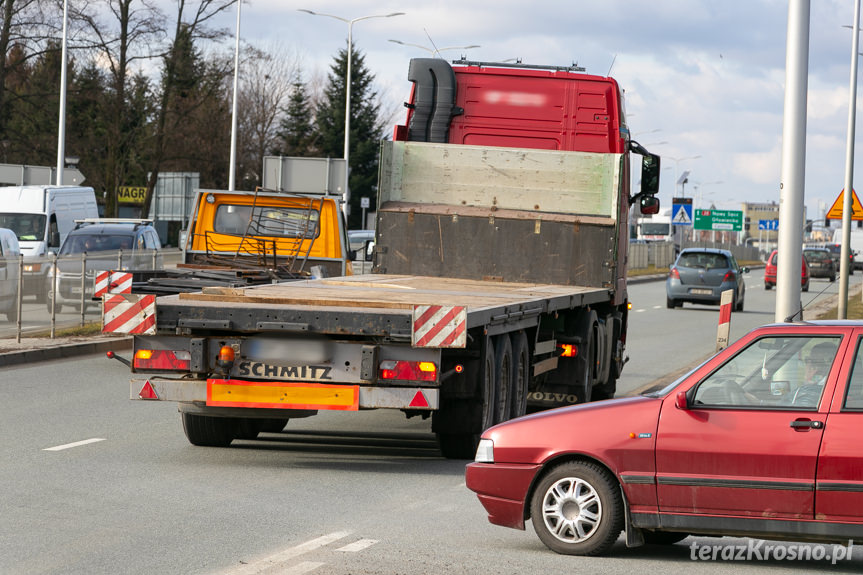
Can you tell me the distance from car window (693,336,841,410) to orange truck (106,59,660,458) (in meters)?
2.75

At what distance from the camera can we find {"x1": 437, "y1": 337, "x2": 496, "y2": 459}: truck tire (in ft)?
35.1

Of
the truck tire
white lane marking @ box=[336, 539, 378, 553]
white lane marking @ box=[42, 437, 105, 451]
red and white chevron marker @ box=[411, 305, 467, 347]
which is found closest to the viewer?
white lane marking @ box=[336, 539, 378, 553]

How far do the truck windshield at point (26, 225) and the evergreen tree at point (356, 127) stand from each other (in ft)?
158

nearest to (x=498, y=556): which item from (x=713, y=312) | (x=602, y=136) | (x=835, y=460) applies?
(x=835, y=460)

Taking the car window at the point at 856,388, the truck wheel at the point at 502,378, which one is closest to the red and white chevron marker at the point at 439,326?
the truck wheel at the point at 502,378

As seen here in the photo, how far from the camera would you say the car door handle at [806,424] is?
7.07m

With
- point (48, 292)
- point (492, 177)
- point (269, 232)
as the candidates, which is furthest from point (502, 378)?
point (48, 292)

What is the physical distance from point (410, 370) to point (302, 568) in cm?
322

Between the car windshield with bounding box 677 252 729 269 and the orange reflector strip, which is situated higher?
the car windshield with bounding box 677 252 729 269

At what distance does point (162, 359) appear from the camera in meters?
10.5

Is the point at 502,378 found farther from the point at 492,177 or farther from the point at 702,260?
the point at 702,260

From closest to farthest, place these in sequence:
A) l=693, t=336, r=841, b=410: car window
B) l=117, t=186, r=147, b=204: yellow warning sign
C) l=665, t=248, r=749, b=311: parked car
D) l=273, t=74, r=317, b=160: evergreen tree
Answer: l=693, t=336, r=841, b=410: car window
l=665, t=248, r=749, b=311: parked car
l=117, t=186, r=147, b=204: yellow warning sign
l=273, t=74, r=317, b=160: evergreen tree

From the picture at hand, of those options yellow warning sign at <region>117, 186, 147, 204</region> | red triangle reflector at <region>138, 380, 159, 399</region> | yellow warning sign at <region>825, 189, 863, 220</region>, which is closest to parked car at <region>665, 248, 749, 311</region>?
yellow warning sign at <region>825, 189, 863, 220</region>

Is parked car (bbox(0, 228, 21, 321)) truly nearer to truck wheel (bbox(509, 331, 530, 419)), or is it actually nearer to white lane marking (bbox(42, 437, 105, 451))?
white lane marking (bbox(42, 437, 105, 451))
